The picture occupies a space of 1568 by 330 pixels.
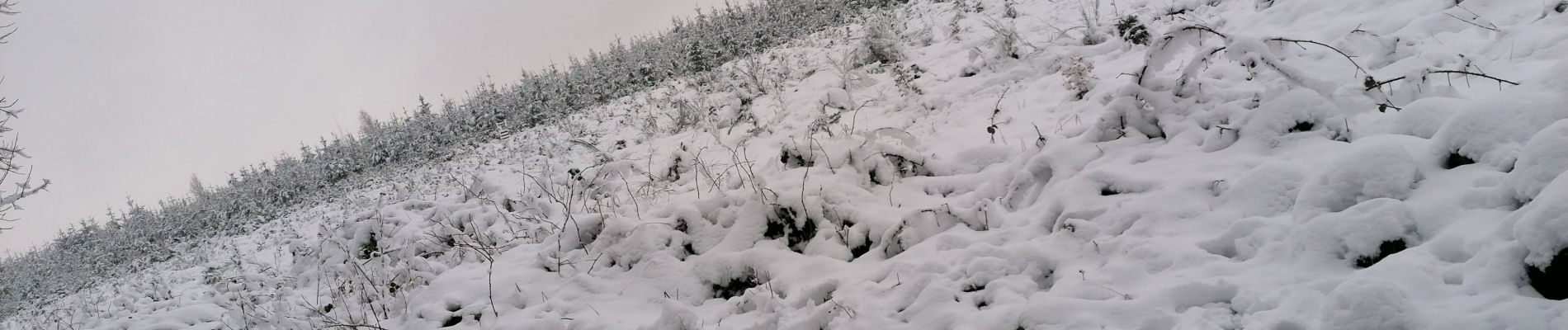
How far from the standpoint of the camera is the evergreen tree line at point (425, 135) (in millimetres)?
12656

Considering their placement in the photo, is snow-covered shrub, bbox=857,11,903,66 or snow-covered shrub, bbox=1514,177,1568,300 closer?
snow-covered shrub, bbox=1514,177,1568,300

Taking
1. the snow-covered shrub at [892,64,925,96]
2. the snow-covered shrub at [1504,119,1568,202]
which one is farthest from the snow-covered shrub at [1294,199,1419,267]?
the snow-covered shrub at [892,64,925,96]

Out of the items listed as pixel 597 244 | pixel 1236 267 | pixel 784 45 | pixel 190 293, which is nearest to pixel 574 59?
pixel 784 45

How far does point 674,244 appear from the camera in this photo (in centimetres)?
402

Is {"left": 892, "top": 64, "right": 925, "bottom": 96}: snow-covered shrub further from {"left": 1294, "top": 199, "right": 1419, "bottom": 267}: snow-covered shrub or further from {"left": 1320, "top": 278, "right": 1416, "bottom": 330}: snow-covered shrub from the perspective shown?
{"left": 1320, "top": 278, "right": 1416, "bottom": 330}: snow-covered shrub

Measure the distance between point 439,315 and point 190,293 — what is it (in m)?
4.57

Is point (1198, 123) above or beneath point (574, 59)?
beneath

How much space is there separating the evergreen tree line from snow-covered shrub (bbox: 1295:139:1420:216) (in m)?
9.44

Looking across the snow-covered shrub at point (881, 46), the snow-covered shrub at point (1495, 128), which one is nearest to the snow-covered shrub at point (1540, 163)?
the snow-covered shrub at point (1495, 128)

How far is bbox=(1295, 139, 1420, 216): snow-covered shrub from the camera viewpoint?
2.44m

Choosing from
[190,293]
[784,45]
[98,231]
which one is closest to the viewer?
[190,293]

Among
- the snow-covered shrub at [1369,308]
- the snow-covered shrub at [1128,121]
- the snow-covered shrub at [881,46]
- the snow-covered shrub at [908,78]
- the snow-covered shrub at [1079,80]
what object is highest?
the snow-covered shrub at [881,46]

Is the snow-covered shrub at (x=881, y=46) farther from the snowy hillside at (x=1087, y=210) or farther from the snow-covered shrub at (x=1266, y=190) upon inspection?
the snow-covered shrub at (x=1266, y=190)

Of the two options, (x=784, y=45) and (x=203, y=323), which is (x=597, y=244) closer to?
(x=203, y=323)
